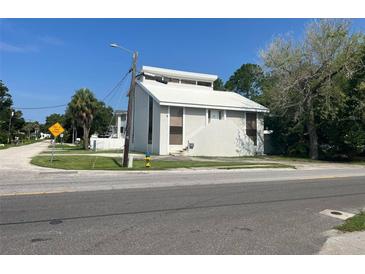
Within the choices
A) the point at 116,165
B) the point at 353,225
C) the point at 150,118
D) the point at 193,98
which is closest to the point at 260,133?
the point at 193,98

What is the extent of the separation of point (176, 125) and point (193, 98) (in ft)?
14.4

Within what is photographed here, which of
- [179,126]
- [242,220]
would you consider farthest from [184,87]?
[242,220]

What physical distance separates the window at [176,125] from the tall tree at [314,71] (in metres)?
9.27

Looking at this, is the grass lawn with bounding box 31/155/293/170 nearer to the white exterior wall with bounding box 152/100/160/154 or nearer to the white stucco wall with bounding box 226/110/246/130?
the white exterior wall with bounding box 152/100/160/154

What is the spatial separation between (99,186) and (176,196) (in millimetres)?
3347

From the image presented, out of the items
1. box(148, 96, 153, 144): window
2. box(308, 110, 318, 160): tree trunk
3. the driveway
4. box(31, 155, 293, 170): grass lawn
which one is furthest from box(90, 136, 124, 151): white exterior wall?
box(308, 110, 318, 160): tree trunk

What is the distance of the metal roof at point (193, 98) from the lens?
32.6m

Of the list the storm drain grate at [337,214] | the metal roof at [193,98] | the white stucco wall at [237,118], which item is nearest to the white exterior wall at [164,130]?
the metal roof at [193,98]

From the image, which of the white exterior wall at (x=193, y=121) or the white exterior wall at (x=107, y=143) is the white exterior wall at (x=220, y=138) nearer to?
the white exterior wall at (x=193, y=121)

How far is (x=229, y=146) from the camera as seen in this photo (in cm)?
3312

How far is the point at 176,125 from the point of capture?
32531 millimetres

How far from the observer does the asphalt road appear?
5105 mm

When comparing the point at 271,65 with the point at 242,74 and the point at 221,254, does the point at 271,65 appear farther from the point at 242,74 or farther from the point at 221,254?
the point at 242,74

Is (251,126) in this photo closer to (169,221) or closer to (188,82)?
(188,82)
